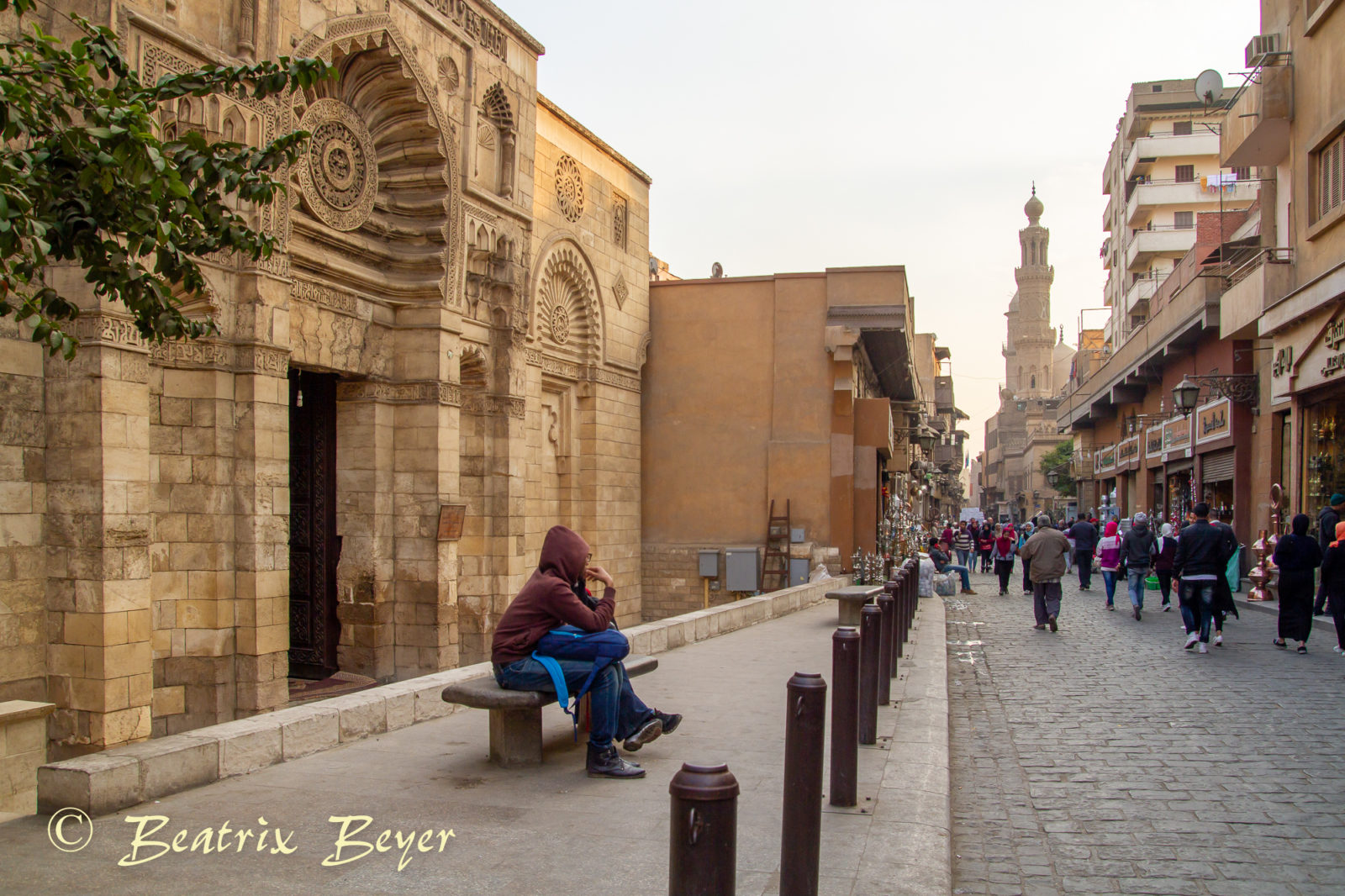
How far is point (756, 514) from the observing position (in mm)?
20297

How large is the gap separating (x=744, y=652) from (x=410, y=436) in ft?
16.9

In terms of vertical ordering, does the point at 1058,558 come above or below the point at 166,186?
below

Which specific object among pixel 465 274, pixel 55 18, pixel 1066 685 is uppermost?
pixel 55 18

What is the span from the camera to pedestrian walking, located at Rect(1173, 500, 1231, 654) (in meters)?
10.7

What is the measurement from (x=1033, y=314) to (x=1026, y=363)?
4856mm

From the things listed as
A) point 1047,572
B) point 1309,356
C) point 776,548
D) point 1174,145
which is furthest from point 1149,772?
point 1174,145

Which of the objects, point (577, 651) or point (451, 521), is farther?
point (451, 521)

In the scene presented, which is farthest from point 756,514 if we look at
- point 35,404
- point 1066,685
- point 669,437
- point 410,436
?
point 35,404

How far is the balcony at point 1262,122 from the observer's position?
16.4 m

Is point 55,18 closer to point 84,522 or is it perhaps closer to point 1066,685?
point 84,522

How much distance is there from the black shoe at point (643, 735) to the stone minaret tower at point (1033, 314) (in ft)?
321

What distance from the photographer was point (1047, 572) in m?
13.1

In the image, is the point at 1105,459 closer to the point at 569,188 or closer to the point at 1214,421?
the point at 1214,421

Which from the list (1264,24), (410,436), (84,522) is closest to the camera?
(84,522)
